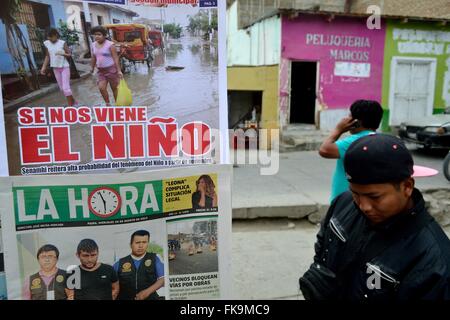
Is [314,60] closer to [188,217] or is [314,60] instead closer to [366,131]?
[366,131]

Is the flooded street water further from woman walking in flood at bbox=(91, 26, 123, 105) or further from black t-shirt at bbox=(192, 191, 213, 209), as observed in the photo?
black t-shirt at bbox=(192, 191, 213, 209)

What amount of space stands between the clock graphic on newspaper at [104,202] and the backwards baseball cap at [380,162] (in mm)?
783

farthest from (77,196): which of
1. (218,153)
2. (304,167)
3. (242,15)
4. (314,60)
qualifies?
(242,15)

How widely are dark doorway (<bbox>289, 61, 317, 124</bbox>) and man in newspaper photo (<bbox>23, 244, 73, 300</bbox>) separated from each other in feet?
36.0

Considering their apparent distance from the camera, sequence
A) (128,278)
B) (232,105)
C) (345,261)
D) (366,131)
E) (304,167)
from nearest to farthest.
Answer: (345,261), (128,278), (366,131), (304,167), (232,105)

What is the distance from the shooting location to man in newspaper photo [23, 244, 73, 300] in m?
1.28

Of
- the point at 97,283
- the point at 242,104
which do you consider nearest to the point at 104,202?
the point at 97,283

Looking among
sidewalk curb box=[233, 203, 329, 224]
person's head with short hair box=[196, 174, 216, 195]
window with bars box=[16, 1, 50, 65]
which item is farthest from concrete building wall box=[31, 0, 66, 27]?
sidewalk curb box=[233, 203, 329, 224]

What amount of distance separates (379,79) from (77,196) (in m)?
10.6

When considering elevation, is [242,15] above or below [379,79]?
above

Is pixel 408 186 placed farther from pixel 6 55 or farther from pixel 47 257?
pixel 6 55

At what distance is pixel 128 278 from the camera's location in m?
1.34

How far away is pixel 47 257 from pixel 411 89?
1135cm

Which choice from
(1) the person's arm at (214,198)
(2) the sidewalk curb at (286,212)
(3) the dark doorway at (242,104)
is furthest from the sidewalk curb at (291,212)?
(3) the dark doorway at (242,104)
